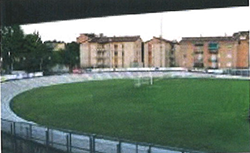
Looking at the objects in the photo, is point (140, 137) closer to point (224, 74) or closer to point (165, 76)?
point (165, 76)

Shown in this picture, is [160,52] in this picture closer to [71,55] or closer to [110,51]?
[110,51]

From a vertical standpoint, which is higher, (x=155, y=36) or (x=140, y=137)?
(x=155, y=36)

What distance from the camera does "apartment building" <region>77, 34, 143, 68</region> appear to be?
10.5 feet

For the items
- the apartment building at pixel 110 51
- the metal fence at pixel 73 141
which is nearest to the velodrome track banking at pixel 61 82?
the metal fence at pixel 73 141

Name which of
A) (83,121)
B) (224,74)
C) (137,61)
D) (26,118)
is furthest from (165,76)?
(26,118)

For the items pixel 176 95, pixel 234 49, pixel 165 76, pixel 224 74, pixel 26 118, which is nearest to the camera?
pixel 234 49

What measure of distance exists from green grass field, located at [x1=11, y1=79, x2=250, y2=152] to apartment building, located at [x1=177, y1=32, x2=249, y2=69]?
Result: 24 cm

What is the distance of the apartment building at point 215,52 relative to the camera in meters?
2.75

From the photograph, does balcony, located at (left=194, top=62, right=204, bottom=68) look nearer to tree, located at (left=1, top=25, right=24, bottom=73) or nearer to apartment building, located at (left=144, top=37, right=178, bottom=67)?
apartment building, located at (left=144, top=37, right=178, bottom=67)

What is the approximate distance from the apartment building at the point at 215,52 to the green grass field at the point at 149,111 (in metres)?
0.24

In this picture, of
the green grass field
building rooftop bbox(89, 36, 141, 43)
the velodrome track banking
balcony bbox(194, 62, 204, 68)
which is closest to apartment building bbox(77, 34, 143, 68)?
building rooftop bbox(89, 36, 141, 43)

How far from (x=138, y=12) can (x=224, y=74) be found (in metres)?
1.05

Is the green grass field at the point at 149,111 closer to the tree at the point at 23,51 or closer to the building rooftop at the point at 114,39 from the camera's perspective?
the tree at the point at 23,51

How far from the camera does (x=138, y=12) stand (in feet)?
9.48
